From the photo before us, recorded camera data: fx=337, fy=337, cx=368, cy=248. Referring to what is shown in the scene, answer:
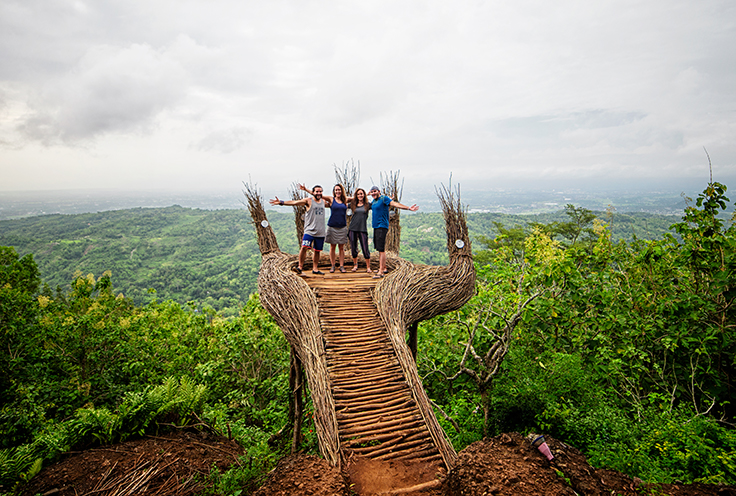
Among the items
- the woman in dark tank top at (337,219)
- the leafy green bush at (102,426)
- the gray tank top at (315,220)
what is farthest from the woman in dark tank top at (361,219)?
the leafy green bush at (102,426)

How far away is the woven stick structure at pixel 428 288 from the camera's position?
4000 mm

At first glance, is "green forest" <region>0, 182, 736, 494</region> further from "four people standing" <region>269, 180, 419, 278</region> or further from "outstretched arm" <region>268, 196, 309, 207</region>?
"outstretched arm" <region>268, 196, 309, 207</region>

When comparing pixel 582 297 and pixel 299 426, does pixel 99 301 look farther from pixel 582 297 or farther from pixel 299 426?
pixel 582 297

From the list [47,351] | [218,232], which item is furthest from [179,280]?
[47,351]

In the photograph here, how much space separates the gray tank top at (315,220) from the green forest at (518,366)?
268 cm

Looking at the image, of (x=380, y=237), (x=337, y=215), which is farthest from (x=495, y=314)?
(x=337, y=215)

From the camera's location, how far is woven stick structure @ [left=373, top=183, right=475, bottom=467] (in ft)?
13.1

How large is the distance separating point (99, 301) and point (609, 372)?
11.8 metres

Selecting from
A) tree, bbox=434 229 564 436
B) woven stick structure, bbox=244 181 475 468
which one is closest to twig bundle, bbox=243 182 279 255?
woven stick structure, bbox=244 181 475 468

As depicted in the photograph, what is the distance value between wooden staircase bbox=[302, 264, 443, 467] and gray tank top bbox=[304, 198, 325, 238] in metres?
1.06

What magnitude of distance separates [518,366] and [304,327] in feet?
9.67

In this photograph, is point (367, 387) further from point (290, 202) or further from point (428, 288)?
point (290, 202)

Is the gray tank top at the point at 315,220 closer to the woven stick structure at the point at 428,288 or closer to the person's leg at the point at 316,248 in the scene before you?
the person's leg at the point at 316,248

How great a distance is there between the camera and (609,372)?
443 cm
